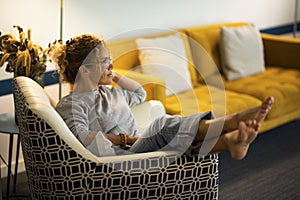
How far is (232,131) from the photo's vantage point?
78.7 inches

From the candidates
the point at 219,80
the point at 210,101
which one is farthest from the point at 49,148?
the point at 219,80

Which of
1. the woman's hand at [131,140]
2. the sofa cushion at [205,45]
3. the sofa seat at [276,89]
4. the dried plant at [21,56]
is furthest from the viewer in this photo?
the sofa cushion at [205,45]

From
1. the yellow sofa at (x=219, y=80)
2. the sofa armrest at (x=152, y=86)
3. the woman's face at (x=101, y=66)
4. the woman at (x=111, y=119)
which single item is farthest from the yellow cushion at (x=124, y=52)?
the woman's face at (x=101, y=66)

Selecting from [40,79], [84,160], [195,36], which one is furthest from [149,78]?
[84,160]

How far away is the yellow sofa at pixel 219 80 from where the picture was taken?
3350 mm

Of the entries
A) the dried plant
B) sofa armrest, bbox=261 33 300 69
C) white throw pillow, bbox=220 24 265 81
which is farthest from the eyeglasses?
sofa armrest, bbox=261 33 300 69

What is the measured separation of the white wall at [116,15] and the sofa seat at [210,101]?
651 mm

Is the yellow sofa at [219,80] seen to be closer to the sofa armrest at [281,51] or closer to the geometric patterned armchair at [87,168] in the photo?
the sofa armrest at [281,51]

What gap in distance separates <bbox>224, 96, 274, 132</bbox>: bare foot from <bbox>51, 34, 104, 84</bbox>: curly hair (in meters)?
0.73

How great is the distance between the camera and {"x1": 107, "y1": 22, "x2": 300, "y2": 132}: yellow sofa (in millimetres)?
3350

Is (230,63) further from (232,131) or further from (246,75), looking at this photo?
(232,131)

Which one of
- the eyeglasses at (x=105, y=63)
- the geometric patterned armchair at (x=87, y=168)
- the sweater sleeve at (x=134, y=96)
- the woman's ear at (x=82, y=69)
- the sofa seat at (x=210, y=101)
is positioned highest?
the eyeglasses at (x=105, y=63)

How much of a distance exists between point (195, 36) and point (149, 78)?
100 cm

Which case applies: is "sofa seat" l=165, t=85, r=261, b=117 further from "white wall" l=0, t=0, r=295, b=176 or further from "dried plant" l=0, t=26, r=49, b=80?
"dried plant" l=0, t=26, r=49, b=80
